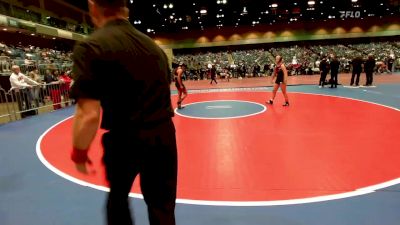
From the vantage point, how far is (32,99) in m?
11.0

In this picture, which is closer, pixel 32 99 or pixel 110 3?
pixel 110 3

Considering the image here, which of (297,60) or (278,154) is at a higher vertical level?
(297,60)

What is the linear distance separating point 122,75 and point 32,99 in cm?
1100

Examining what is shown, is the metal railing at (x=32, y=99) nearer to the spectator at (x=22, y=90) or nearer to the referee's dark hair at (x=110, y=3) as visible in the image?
the spectator at (x=22, y=90)

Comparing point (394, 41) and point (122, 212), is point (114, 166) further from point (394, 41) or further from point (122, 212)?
point (394, 41)

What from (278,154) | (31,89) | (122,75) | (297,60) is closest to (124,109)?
(122,75)

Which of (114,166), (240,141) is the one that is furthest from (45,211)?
(240,141)

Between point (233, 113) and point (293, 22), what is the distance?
32637 millimetres

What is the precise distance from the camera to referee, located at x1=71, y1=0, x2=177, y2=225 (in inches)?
63.2

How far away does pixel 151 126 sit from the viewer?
182cm

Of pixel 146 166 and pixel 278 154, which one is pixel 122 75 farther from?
pixel 278 154

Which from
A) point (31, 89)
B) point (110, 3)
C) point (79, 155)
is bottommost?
point (31, 89)

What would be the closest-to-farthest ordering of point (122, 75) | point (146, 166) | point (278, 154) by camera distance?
1. point (122, 75)
2. point (146, 166)
3. point (278, 154)

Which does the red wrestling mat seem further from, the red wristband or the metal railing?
the metal railing
